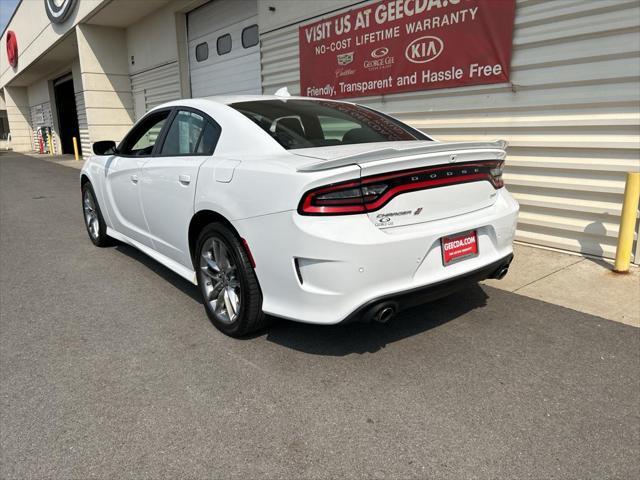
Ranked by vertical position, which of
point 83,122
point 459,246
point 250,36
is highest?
point 250,36

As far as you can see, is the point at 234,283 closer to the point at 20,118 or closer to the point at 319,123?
the point at 319,123

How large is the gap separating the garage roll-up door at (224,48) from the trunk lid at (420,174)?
8131 millimetres

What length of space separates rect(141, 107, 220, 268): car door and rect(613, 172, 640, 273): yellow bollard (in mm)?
3586


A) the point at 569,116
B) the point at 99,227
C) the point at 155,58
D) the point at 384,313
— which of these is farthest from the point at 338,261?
the point at 155,58

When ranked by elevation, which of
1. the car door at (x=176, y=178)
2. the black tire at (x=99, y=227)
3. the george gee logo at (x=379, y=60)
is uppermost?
the george gee logo at (x=379, y=60)

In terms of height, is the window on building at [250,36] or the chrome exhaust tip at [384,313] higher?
the window on building at [250,36]

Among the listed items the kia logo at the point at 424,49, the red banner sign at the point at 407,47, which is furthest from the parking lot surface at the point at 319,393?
the kia logo at the point at 424,49

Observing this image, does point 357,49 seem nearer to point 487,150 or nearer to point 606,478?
point 487,150

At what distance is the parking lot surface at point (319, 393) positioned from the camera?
6.80ft

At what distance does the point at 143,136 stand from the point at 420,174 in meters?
3.03

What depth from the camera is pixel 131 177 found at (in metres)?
4.18

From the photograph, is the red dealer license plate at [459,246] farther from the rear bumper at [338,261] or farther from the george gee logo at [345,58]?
the george gee logo at [345,58]

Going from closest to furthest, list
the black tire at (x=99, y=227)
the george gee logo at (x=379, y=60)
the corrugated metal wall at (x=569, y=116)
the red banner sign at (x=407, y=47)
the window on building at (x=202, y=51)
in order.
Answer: the corrugated metal wall at (x=569, y=116), the black tire at (x=99, y=227), the red banner sign at (x=407, y=47), the george gee logo at (x=379, y=60), the window on building at (x=202, y=51)

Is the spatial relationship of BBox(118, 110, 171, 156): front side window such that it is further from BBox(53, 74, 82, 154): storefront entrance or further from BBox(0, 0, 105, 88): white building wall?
BBox(53, 74, 82, 154): storefront entrance
